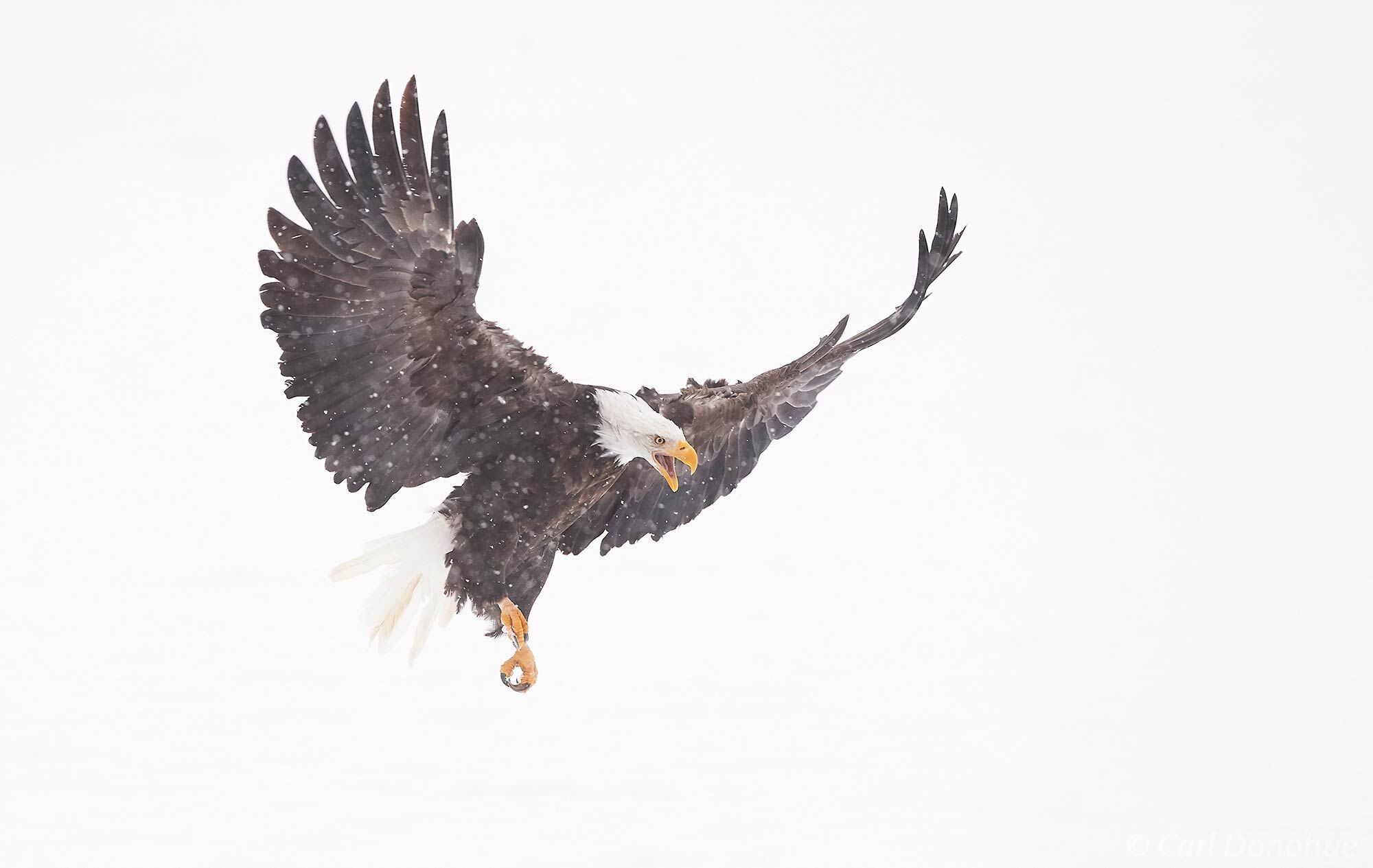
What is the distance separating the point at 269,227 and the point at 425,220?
0.38 metres

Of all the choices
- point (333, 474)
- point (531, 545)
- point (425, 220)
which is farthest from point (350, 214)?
point (531, 545)

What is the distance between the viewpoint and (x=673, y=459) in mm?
3357

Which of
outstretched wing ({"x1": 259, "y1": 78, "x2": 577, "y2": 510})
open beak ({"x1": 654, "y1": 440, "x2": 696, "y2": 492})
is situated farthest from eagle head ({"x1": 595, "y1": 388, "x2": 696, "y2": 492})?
outstretched wing ({"x1": 259, "y1": 78, "x2": 577, "y2": 510})

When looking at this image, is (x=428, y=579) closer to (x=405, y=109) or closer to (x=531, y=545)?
(x=531, y=545)

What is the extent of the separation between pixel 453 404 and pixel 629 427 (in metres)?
0.50

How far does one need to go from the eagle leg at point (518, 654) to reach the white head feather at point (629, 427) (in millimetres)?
646

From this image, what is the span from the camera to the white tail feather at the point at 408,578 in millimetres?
3695

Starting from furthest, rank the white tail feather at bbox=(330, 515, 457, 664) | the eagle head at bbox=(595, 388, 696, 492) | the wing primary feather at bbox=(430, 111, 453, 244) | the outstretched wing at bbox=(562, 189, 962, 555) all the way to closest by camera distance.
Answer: the outstretched wing at bbox=(562, 189, 962, 555) → the white tail feather at bbox=(330, 515, 457, 664) → the eagle head at bbox=(595, 388, 696, 492) → the wing primary feather at bbox=(430, 111, 453, 244)

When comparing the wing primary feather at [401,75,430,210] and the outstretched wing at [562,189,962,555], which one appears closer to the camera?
the wing primary feather at [401,75,430,210]

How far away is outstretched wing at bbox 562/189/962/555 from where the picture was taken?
381 centimetres

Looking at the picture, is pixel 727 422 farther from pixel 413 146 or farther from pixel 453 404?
pixel 413 146

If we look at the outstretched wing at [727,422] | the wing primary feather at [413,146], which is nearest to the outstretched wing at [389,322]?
the wing primary feather at [413,146]

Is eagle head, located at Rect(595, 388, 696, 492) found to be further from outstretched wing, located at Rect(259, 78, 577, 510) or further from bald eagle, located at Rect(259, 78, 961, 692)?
outstretched wing, located at Rect(259, 78, 577, 510)

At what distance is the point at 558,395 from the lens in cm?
332
